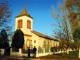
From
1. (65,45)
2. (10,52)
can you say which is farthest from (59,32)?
(10,52)

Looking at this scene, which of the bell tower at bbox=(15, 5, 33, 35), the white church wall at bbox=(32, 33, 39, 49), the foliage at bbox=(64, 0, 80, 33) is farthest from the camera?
the bell tower at bbox=(15, 5, 33, 35)

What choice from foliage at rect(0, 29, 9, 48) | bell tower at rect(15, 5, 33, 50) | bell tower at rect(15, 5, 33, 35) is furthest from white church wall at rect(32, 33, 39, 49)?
foliage at rect(0, 29, 9, 48)

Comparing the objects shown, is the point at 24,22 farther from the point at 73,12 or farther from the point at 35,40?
the point at 73,12

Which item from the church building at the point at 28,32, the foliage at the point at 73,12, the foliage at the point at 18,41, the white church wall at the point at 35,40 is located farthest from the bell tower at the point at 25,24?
the foliage at the point at 73,12

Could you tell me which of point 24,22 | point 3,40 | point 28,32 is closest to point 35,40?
point 28,32

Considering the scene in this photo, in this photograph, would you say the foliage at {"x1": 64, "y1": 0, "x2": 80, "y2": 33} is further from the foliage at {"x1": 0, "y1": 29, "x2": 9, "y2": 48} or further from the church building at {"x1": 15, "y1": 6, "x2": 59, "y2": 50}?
the foliage at {"x1": 0, "y1": 29, "x2": 9, "y2": 48}

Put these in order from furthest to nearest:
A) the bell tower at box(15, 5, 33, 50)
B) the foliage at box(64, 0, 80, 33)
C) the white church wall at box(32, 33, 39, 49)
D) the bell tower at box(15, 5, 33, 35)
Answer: the bell tower at box(15, 5, 33, 35) < the bell tower at box(15, 5, 33, 50) < the white church wall at box(32, 33, 39, 49) < the foliage at box(64, 0, 80, 33)

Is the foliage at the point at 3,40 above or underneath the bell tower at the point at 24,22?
underneath

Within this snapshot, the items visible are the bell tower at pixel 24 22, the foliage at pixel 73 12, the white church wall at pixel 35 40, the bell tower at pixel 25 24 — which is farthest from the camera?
the bell tower at pixel 24 22

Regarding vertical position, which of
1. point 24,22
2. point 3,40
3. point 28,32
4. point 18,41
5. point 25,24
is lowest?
point 18,41

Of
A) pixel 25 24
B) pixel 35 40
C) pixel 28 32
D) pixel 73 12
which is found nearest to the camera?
pixel 73 12

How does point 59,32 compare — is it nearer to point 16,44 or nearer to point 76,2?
point 76,2

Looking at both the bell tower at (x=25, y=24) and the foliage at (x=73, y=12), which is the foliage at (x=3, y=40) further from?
the foliage at (x=73, y=12)

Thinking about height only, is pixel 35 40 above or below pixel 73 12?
below
